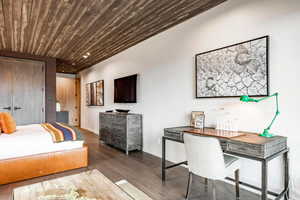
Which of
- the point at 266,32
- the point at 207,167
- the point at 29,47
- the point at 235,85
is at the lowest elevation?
the point at 207,167

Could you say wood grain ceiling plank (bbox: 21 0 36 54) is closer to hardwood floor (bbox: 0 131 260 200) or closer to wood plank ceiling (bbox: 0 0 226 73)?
wood plank ceiling (bbox: 0 0 226 73)

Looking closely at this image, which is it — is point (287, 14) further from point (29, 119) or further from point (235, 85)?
point (29, 119)

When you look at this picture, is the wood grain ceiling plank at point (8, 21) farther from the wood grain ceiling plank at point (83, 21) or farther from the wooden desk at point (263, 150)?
the wooden desk at point (263, 150)

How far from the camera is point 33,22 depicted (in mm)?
3119

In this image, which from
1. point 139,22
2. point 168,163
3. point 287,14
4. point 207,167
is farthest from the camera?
point 168,163

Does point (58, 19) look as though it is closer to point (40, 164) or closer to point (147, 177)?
point (40, 164)

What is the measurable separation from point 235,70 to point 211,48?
585 mm

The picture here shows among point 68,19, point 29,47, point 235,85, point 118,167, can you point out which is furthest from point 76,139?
point 29,47

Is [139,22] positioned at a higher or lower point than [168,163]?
higher

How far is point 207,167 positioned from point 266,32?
185 cm

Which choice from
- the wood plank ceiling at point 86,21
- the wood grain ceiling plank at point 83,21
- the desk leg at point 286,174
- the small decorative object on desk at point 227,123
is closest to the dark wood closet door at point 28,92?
the wood plank ceiling at point 86,21

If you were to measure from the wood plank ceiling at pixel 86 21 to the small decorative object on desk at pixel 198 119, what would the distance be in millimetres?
1709

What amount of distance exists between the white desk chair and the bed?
6.70 ft

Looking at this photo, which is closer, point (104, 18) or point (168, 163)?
point (104, 18)
